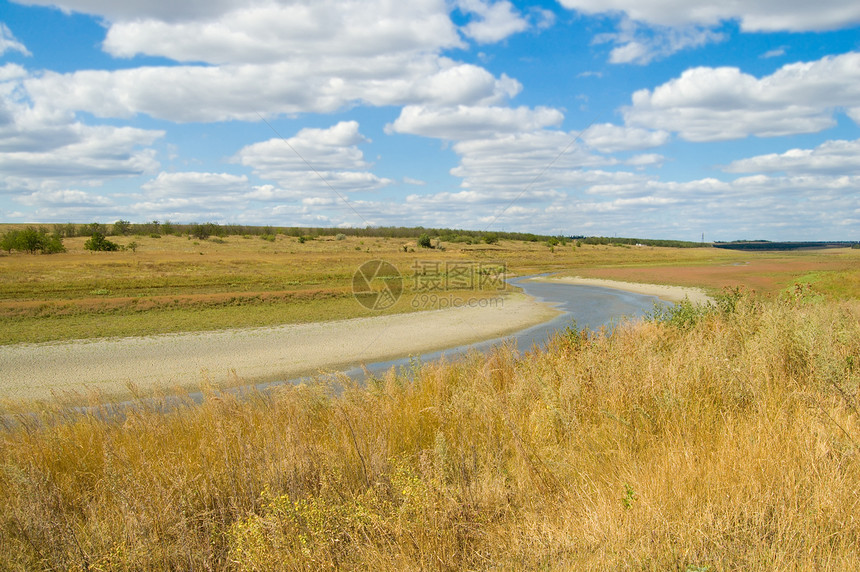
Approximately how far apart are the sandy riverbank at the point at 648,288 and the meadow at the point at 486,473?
24.9 m

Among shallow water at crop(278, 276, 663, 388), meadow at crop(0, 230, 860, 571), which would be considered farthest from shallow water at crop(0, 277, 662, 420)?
meadow at crop(0, 230, 860, 571)

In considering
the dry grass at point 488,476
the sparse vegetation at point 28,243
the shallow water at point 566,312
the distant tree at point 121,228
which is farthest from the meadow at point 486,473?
the distant tree at point 121,228

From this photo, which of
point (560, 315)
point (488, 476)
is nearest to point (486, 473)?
point (488, 476)

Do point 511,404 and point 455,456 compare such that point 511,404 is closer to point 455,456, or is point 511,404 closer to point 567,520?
point 455,456

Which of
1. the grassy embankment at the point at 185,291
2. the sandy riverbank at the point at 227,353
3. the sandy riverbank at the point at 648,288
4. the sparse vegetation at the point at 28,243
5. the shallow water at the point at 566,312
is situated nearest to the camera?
the sandy riverbank at the point at 227,353

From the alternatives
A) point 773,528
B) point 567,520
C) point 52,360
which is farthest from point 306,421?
point 52,360

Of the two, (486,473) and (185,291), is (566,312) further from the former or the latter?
(486,473)

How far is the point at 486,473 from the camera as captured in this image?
4.45 m

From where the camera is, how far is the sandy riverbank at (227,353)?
44.6ft

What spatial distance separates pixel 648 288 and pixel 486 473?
126 ft

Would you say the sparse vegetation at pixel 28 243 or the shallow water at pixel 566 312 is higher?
the sparse vegetation at pixel 28 243

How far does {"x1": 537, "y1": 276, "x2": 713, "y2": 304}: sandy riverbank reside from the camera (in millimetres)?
31513

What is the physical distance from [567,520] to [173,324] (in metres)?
21.8

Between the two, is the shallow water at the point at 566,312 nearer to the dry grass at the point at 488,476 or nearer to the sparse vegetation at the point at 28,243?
the dry grass at the point at 488,476
